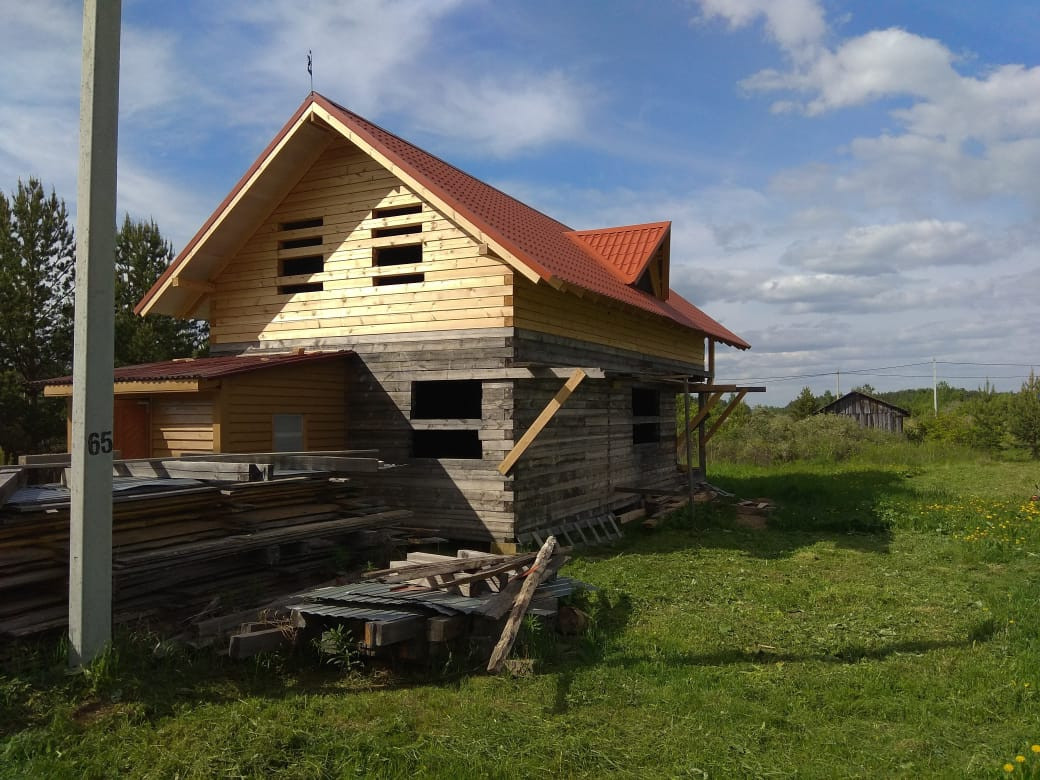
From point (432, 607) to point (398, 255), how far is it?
27.8ft

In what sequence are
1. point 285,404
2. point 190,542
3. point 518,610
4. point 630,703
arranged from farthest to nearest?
point 285,404, point 190,542, point 518,610, point 630,703

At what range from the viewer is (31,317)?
27797 millimetres

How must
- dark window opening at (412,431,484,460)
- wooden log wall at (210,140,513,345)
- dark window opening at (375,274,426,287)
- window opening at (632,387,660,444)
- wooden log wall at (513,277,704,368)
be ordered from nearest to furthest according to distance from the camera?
1. wooden log wall at (210,140,513,345)
2. wooden log wall at (513,277,704,368)
3. dark window opening at (375,274,426,287)
4. dark window opening at (412,431,484,460)
5. window opening at (632,387,660,444)

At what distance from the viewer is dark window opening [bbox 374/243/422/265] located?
13.6 metres

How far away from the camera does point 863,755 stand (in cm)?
517

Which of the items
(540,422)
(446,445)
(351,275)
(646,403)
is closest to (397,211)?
(351,275)

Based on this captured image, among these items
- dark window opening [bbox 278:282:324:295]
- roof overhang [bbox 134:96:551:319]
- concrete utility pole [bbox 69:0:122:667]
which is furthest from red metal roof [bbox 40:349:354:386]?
concrete utility pole [bbox 69:0:122:667]

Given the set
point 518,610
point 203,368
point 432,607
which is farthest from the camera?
point 203,368

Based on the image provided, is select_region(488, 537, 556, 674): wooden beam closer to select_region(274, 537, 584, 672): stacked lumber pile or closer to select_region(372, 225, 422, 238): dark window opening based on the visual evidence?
select_region(274, 537, 584, 672): stacked lumber pile

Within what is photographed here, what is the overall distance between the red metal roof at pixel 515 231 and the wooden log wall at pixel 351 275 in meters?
0.64

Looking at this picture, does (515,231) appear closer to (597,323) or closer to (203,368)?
(597,323)

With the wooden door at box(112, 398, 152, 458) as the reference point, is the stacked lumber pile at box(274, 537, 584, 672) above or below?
below

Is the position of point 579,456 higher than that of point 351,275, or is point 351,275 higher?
point 351,275

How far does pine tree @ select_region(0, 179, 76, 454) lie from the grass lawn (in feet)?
78.0
